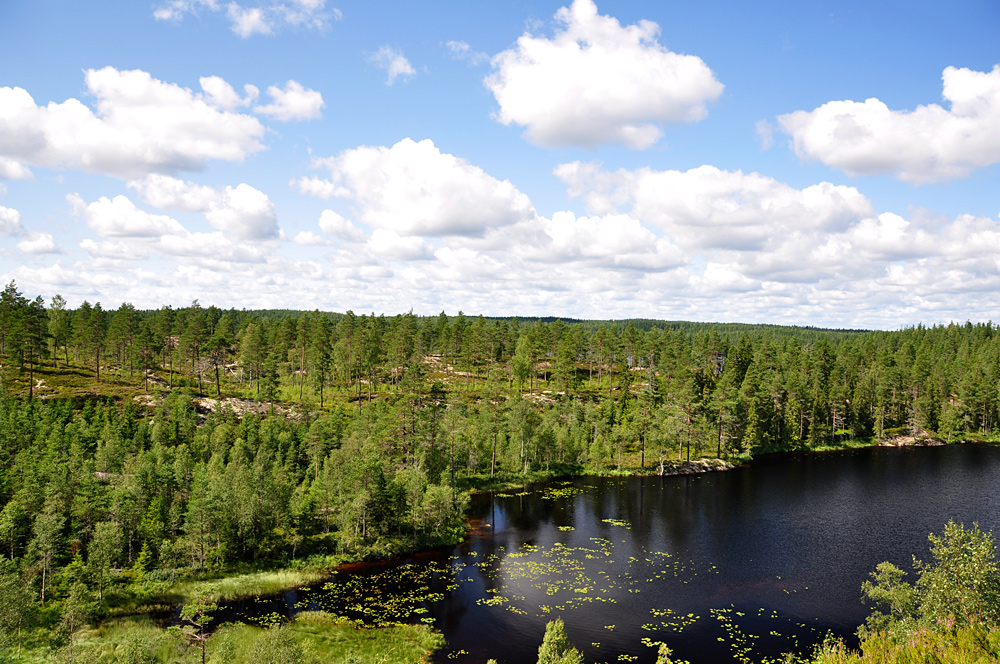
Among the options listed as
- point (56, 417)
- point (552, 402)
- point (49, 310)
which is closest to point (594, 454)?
point (552, 402)

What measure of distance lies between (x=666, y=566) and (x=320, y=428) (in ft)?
177

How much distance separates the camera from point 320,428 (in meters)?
86.2

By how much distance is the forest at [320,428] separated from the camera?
58.1 metres

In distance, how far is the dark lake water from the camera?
4703cm

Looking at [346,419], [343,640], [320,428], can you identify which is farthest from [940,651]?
[346,419]

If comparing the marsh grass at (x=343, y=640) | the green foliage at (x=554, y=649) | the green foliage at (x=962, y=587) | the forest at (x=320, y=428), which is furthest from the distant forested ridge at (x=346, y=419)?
the green foliage at (x=962, y=587)

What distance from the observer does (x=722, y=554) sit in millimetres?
67438

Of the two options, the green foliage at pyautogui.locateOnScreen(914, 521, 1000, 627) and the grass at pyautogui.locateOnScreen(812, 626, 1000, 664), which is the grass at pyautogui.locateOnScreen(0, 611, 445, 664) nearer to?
the grass at pyautogui.locateOnScreen(812, 626, 1000, 664)

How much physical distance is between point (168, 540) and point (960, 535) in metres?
69.7

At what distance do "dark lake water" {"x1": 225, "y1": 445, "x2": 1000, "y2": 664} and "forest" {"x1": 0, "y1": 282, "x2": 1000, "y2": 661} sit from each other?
9097 millimetres

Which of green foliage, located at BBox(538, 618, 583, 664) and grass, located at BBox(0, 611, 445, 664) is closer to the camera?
green foliage, located at BBox(538, 618, 583, 664)

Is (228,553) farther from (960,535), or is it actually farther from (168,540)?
(960,535)

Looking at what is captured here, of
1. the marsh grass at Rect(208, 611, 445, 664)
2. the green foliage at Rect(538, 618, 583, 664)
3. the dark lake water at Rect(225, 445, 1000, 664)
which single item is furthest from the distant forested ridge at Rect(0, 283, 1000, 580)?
the green foliage at Rect(538, 618, 583, 664)

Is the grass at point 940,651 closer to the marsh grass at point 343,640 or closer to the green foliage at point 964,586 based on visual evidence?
the green foliage at point 964,586
